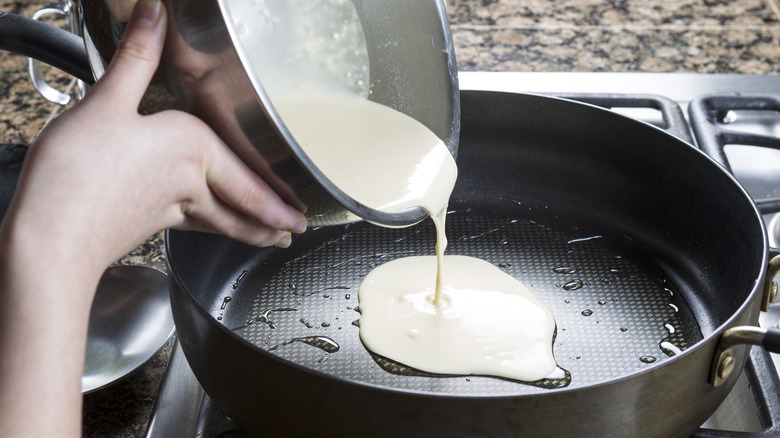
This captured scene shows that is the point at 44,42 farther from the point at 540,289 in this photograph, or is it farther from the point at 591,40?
the point at 591,40

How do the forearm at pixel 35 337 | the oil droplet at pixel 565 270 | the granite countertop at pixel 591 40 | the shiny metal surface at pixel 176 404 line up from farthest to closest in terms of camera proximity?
the granite countertop at pixel 591 40
the oil droplet at pixel 565 270
the shiny metal surface at pixel 176 404
the forearm at pixel 35 337

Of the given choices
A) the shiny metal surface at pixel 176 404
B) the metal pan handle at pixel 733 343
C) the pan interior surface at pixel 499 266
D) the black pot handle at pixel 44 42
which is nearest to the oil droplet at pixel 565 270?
the pan interior surface at pixel 499 266

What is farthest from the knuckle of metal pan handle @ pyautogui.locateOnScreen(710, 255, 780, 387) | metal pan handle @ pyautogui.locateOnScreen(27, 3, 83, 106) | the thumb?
metal pan handle @ pyautogui.locateOnScreen(27, 3, 83, 106)

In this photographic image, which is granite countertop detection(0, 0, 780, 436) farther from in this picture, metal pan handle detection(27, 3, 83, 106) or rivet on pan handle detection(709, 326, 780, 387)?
rivet on pan handle detection(709, 326, 780, 387)

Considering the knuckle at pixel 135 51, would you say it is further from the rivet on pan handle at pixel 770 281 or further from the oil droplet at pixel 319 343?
the rivet on pan handle at pixel 770 281

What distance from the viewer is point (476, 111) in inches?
39.9

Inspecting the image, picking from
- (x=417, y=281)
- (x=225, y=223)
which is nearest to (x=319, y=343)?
(x=417, y=281)

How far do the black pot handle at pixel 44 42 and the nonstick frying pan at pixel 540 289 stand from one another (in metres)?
0.20

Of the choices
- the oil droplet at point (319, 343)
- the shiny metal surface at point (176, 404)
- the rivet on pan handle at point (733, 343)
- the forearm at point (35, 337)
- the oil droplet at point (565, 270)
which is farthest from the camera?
the oil droplet at point (565, 270)

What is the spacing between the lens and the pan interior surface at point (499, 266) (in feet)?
2.51

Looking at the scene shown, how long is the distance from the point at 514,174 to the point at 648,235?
192 millimetres

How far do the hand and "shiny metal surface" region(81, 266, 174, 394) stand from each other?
25 centimetres

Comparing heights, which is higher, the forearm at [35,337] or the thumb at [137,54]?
the thumb at [137,54]

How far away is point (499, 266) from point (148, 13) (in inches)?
21.9
